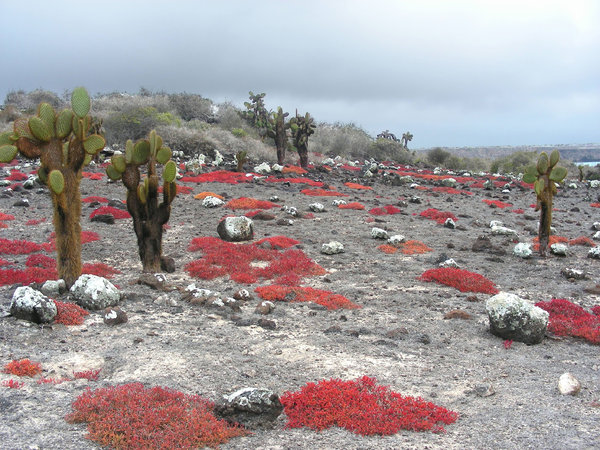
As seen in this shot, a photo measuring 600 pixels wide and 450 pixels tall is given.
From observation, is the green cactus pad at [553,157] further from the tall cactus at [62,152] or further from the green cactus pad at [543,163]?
the tall cactus at [62,152]

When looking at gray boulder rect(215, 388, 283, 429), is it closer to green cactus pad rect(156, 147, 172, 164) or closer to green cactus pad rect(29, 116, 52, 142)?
green cactus pad rect(29, 116, 52, 142)

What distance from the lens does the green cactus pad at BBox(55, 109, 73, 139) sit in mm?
8562

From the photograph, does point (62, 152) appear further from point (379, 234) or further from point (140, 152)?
point (379, 234)

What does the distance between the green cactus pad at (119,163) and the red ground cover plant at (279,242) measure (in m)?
4.45

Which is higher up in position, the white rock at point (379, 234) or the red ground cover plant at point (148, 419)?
the white rock at point (379, 234)

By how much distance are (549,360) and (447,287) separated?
3.59 metres

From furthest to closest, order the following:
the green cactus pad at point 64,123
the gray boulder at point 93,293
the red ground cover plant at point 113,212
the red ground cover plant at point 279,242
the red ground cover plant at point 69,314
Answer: the red ground cover plant at point 113,212
the red ground cover plant at point 279,242
the green cactus pad at point 64,123
the gray boulder at point 93,293
the red ground cover plant at point 69,314

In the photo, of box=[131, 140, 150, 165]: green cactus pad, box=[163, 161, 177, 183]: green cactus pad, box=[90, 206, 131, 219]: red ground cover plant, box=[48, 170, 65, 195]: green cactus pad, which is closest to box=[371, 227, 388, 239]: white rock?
box=[163, 161, 177, 183]: green cactus pad

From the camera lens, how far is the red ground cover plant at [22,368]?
5543 millimetres

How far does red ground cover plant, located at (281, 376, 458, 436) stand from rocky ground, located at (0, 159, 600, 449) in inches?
5.0

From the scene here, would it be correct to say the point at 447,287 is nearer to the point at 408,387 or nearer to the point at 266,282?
the point at 266,282

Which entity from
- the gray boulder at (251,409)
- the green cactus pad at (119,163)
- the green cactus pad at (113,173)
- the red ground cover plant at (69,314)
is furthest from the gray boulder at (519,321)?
the green cactus pad at (113,173)

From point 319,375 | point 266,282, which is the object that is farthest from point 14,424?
point 266,282

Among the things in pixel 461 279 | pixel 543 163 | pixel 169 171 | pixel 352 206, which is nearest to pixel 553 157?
pixel 543 163
